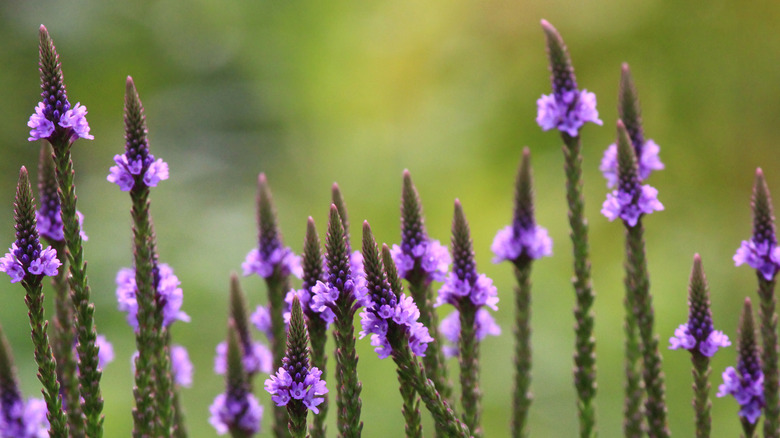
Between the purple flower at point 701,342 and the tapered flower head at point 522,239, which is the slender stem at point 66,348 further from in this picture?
the purple flower at point 701,342

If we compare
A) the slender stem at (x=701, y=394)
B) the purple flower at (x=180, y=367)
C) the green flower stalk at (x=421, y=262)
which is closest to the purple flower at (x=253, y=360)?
the purple flower at (x=180, y=367)

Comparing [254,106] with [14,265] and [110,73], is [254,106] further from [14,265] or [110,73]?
[14,265]

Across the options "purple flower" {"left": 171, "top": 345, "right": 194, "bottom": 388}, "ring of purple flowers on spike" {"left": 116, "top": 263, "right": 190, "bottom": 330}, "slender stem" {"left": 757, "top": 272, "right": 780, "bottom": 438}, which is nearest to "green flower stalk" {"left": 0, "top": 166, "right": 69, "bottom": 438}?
"ring of purple flowers on spike" {"left": 116, "top": 263, "right": 190, "bottom": 330}

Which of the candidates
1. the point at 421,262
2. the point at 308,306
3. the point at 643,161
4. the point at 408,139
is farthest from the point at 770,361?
the point at 408,139

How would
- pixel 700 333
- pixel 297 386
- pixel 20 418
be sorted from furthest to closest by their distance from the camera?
pixel 20 418 → pixel 700 333 → pixel 297 386

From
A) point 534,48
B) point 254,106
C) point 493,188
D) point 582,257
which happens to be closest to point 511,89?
point 534,48

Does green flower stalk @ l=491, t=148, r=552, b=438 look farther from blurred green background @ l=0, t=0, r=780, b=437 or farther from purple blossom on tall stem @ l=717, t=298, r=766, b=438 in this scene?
blurred green background @ l=0, t=0, r=780, b=437

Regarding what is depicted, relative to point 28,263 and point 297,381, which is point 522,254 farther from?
point 28,263
